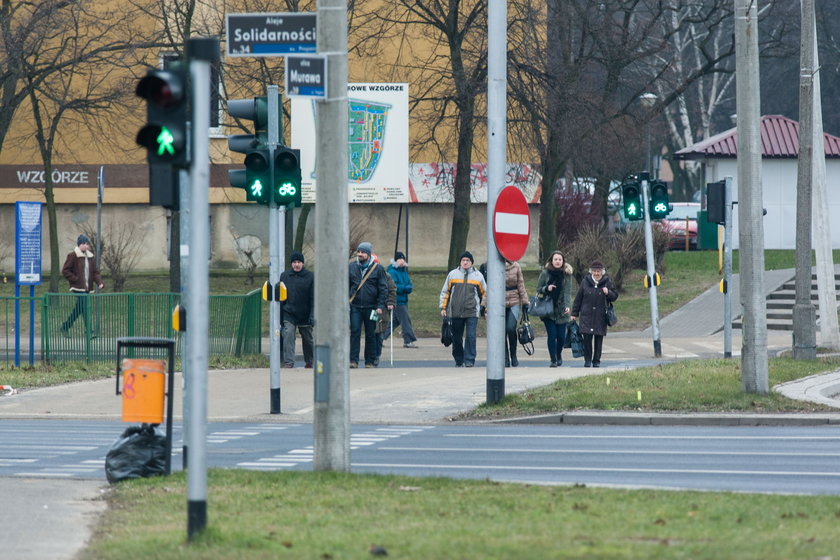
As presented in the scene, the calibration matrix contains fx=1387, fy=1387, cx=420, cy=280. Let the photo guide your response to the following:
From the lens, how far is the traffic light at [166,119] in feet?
24.7

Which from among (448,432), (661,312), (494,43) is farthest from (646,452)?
(661,312)

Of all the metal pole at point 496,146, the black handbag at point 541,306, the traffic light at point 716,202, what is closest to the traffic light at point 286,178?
the metal pole at point 496,146

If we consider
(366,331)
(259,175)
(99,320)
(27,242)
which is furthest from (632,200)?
(259,175)

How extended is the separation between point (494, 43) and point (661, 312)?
17.2 meters

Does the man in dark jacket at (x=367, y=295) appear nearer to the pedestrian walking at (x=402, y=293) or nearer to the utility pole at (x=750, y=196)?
the pedestrian walking at (x=402, y=293)

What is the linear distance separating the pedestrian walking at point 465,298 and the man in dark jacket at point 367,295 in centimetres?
102

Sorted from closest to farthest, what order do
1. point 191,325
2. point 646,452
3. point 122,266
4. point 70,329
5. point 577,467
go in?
point 191,325 < point 577,467 < point 646,452 < point 70,329 < point 122,266

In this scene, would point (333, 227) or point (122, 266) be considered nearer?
point (333, 227)

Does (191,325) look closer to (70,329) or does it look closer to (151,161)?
(151,161)

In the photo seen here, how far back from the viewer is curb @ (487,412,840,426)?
15.6 m

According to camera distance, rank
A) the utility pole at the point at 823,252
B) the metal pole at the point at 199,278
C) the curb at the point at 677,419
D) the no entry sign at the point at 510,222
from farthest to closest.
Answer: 1. the utility pole at the point at 823,252
2. the no entry sign at the point at 510,222
3. the curb at the point at 677,419
4. the metal pole at the point at 199,278

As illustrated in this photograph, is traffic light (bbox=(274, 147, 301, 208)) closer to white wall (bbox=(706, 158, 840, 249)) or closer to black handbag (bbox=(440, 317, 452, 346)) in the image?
black handbag (bbox=(440, 317, 452, 346))

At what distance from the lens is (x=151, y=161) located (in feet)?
25.3

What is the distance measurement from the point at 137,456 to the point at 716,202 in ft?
42.7
